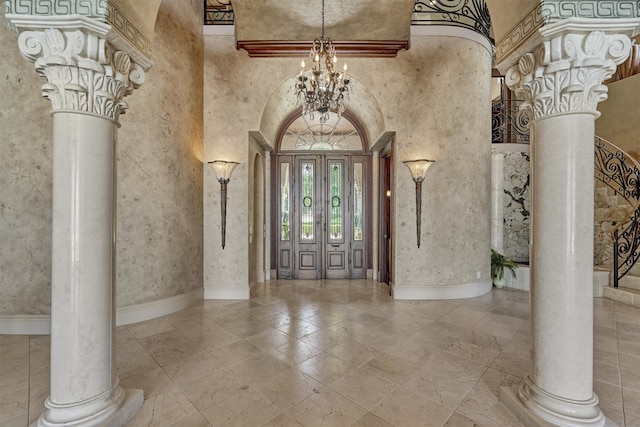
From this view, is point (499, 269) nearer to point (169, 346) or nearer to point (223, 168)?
point (223, 168)

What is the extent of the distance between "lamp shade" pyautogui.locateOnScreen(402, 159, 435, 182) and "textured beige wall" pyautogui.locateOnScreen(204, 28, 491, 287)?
0.13 metres

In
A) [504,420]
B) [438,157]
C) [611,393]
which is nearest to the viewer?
[504,420]

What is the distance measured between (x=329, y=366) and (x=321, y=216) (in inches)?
178

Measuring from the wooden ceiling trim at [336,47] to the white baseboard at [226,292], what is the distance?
427cm

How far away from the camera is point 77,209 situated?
76.1 inches

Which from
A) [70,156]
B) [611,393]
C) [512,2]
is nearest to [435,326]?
[611,393]

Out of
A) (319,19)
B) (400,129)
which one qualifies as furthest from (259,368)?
(319,19)

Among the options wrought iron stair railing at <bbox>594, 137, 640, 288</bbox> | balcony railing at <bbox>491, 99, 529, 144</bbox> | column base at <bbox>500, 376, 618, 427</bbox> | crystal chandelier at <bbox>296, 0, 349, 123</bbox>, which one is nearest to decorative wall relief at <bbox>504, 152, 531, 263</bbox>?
balcony railing at <bbox>491, 99, 529, 144</bbox>

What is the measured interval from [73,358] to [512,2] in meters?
4.04

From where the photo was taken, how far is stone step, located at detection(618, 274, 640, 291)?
512 cm

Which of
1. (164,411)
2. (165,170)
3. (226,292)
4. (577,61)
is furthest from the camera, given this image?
(226,292)

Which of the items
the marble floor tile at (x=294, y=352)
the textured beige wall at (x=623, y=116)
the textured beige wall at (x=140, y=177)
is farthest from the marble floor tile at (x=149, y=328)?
the textured beige wall at (x=623, y=116)

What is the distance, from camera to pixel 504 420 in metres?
2.15

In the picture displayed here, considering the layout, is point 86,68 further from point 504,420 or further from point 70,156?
point 504,420
